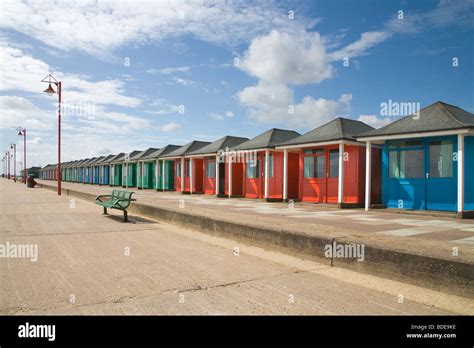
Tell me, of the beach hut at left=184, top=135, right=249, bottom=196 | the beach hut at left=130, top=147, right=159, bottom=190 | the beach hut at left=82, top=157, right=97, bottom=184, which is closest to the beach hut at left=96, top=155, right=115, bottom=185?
the beach hut at left=82, top=157, right=97, bottom=184

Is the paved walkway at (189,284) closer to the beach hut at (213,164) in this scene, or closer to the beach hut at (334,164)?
the beach hut at (334,164)

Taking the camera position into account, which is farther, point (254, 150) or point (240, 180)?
point (240, 180)

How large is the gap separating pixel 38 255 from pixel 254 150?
47.7 ft

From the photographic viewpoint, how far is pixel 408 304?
13.4 feet

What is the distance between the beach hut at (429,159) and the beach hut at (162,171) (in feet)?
65.1

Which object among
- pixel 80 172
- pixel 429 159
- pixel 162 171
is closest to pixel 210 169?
pixel 162 171

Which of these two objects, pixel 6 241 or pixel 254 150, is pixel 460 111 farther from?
pixel 6 241

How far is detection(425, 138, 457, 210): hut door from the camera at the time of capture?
11.6 meters

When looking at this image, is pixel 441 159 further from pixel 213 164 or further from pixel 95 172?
pixel 95 172

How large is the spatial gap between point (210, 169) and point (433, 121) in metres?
15.4

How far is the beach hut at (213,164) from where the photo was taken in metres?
23.3

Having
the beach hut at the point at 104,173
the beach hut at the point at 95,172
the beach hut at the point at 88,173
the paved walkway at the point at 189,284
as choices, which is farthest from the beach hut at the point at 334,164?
the beach hut at the point at 88,173

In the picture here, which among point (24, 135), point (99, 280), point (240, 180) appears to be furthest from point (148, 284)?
point (24, 135)

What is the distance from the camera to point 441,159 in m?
11.9
